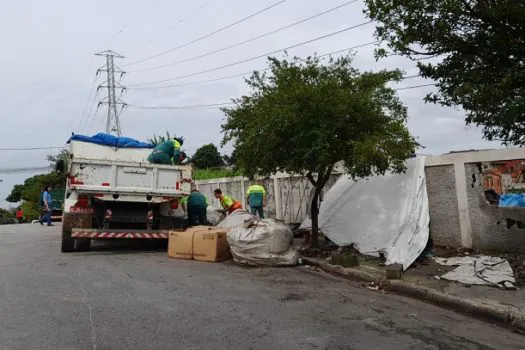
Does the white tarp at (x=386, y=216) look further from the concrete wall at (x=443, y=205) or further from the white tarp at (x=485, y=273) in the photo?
the white tarp at (x=485, y=273)

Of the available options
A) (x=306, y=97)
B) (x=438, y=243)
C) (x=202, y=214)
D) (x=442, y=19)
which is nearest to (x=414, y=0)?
(x=442, y=19)

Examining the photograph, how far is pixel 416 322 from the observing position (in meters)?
5.56

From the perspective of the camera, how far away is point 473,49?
5945mm

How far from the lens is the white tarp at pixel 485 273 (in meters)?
6.89

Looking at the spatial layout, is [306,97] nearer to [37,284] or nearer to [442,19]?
[442,19]

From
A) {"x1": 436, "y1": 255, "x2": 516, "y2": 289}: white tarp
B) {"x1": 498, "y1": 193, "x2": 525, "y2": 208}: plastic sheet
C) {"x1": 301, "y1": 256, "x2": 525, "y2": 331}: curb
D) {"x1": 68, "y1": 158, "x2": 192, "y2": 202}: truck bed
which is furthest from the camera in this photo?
{"x1": 68, "y1": 158, "x2": 192, "y2": 202}: truck bed

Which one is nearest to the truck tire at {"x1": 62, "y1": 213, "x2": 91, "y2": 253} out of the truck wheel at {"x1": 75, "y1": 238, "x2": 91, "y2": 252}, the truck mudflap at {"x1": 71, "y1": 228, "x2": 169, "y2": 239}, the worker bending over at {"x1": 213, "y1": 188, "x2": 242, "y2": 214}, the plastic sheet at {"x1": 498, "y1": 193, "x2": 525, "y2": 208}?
the truck mudflap at {"x1": 71, "y1": 228, "x2": 169, "y2": 239}

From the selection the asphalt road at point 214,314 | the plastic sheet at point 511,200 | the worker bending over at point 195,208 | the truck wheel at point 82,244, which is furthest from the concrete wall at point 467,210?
the truck wheel at point 82,244

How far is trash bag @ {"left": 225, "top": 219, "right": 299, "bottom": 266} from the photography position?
929 centimetres

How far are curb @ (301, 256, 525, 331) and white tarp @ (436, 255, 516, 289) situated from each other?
0.75 m

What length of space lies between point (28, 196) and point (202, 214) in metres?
40.3

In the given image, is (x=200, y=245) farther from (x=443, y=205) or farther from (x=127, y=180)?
(x=443, y=205)

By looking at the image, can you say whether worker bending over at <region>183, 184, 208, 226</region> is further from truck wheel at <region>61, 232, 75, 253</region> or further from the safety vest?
truck wheel at <region>61, 232, 75, 253</region>

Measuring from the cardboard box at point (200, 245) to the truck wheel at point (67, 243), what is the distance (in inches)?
93.1
